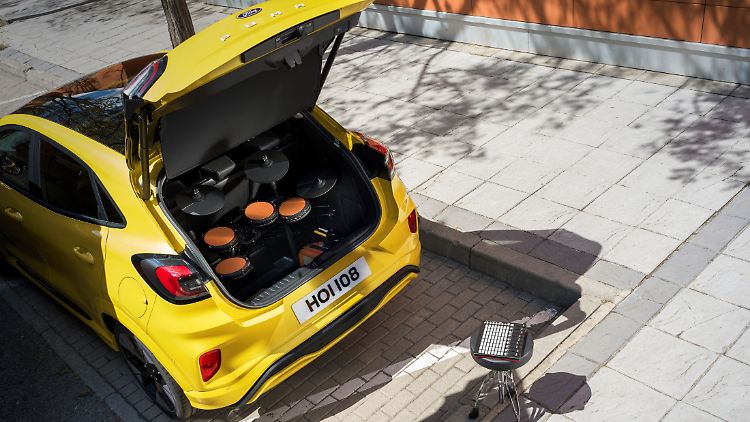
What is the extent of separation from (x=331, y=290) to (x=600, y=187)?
113 inches

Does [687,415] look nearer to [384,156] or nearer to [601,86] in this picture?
[384,156]

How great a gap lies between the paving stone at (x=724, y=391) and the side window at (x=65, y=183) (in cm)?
372

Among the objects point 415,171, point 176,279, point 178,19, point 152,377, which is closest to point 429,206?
Result: point 415,171

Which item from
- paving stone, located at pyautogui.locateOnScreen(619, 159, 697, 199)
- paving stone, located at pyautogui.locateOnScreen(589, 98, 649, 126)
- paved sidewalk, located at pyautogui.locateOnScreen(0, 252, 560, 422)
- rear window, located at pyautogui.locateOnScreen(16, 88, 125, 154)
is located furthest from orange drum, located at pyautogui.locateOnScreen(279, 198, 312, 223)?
paving stone, located at pyautogui.locateOnScreen(589, 98, 649, 126)

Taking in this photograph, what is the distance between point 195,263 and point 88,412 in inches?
63.1

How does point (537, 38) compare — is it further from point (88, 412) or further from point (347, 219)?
point (88, 412)

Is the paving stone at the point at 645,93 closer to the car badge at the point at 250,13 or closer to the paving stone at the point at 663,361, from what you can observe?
the paving stone at the point at 663,361

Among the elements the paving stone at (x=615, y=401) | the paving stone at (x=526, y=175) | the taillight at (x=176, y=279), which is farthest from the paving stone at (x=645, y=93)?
the taillight at (x=176, y=279)

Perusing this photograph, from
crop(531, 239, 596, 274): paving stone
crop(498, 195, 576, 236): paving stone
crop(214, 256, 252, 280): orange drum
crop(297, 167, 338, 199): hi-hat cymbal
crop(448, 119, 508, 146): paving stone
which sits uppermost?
crop(297, 167, 338, 199): hi-hat cymbal

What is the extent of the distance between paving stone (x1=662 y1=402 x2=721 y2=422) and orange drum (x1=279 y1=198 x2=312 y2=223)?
2538 mm

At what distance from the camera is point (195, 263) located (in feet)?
14.7

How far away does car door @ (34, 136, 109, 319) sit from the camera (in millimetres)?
4980

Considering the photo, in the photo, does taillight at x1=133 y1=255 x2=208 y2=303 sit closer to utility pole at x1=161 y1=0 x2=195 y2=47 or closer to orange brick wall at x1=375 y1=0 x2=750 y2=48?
utility pole at x1=161 y1=0 x2=195 y2=47

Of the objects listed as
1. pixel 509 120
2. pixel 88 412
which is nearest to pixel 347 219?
pixel 88 412
